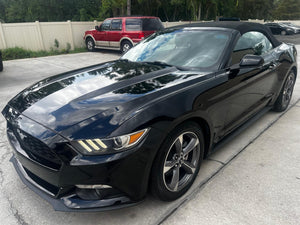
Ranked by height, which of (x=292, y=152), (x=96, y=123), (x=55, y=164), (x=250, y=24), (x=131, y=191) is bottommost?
(x=292, y=152)

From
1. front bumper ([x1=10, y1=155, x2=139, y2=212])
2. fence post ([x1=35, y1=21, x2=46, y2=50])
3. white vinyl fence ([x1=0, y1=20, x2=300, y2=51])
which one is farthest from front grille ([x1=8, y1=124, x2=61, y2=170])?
fence post ([x1=35, y1=21, x2=46, y2=50])

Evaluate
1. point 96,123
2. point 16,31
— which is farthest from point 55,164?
point 16,31

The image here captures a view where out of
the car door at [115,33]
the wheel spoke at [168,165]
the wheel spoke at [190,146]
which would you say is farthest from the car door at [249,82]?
the car door at [115,33]

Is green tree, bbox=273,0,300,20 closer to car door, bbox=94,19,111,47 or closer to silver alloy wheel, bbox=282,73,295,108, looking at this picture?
car door, bbox=94,19,111,47

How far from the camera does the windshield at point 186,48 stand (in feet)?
9.67

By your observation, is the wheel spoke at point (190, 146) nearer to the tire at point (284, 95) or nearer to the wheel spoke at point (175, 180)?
the wheel spoke at point (175, 180)

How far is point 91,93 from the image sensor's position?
235 cm

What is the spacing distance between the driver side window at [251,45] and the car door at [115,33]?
30.7 feet

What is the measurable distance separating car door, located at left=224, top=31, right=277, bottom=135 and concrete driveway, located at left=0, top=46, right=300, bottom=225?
0.45 meters

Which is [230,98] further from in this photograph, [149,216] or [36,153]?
[36,153]

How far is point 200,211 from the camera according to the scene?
2.24 m

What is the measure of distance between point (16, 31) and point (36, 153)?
1298cm

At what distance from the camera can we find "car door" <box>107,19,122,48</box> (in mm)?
12234

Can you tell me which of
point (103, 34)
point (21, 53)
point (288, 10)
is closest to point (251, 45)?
point (103, 34)
